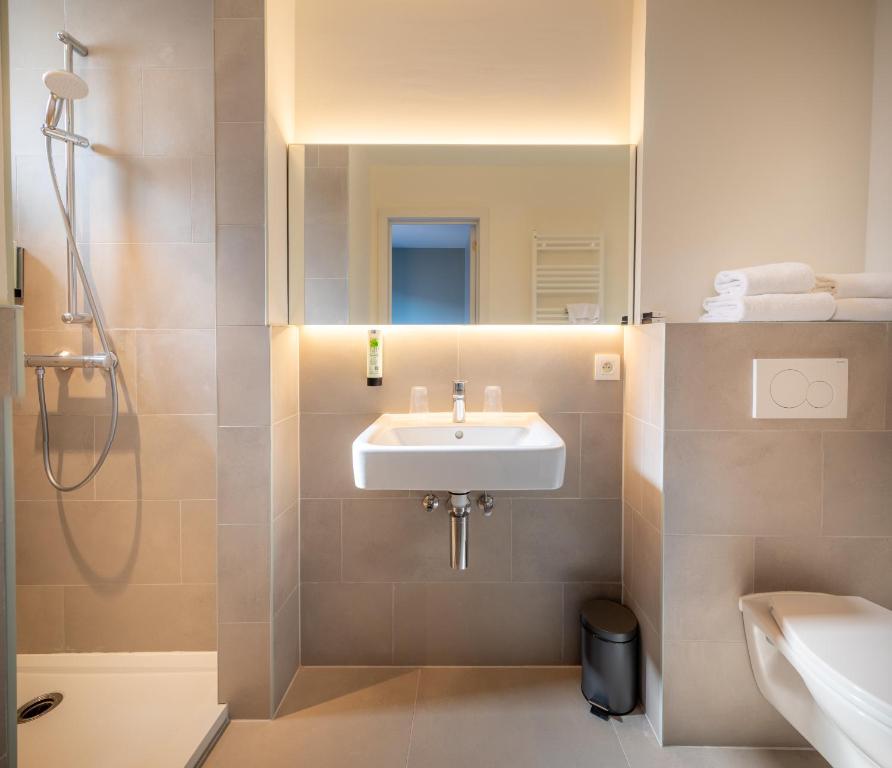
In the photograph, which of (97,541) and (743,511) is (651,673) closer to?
(743,511)

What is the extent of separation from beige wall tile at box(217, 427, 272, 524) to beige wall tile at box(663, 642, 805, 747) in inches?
51.7

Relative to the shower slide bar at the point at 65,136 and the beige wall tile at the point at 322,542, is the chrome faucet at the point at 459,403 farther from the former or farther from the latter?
the shower slide bar at the point at 65,136

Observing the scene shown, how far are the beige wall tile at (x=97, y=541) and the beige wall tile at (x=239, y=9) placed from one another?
1.66m

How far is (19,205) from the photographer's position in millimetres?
1957

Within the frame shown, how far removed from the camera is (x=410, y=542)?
200cm

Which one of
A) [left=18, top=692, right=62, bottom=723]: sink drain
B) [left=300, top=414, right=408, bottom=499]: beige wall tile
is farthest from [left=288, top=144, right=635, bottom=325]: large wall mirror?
[left=18, top=692, right=62, bottom=723]: sink drain

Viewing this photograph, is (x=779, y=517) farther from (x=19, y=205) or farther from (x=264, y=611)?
(x=19, y=205)

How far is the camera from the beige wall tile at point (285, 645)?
5.66 feet

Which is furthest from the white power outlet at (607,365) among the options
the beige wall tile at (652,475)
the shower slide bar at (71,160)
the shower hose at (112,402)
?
the shower slide bar at (71,160)

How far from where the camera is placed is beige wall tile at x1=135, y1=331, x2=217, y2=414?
78.3 inches

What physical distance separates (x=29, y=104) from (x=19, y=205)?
0.37 m

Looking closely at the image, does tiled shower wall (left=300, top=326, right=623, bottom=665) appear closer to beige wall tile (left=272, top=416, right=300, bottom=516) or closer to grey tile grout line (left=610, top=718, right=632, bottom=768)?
beige wall tile (left=272, top=416, right=300, bottom=516)

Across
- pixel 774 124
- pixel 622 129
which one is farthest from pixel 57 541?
pixel 774 124

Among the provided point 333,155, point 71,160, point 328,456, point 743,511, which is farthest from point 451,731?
point 71,160
